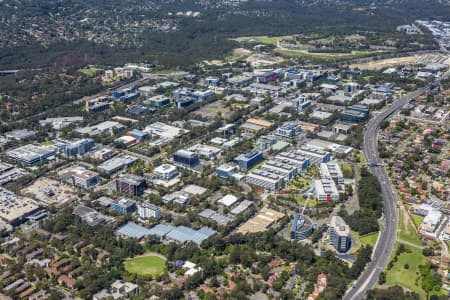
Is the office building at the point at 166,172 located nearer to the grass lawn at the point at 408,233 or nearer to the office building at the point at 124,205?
the office building at the point at 124,205

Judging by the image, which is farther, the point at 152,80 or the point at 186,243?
the point at 152,80

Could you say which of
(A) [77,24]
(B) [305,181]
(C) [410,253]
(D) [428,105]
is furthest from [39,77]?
(C) [410,253]

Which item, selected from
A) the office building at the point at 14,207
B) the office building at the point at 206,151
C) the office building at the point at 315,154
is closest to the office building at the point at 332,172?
the office building at the point at 315,154

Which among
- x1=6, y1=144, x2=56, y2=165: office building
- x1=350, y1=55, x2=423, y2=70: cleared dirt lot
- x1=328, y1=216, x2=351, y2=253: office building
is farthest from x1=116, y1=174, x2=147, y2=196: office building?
x1=350, y1=55, x2=423, y2=70: cleared dirt lot

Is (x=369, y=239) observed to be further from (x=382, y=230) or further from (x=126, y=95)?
(x=126, y=95)

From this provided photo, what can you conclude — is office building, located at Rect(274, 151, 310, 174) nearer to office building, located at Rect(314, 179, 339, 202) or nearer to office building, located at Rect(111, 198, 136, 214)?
office building, located at Rect(314, 179, 339, 202)

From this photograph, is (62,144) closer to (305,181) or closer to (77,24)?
(305,181)

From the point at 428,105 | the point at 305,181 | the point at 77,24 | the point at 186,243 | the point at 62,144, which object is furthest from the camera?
the point at 77,24

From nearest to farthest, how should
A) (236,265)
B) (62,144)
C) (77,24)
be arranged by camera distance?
(236,265)
(62,144)
(77,24)
